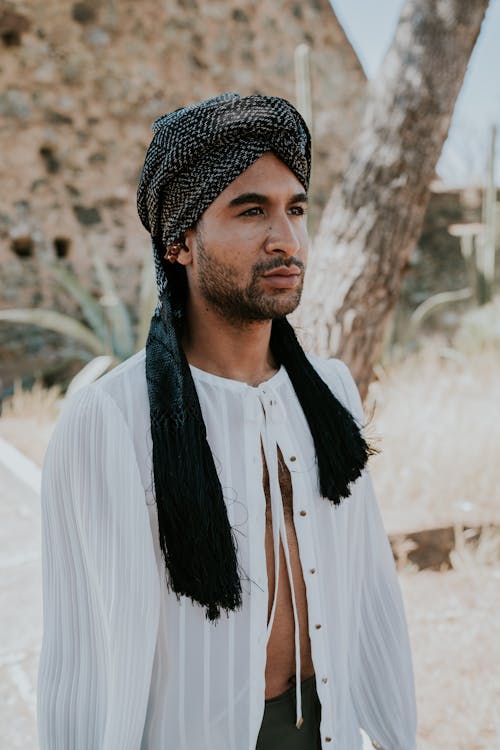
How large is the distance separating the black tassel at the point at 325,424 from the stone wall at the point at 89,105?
17.6 ft

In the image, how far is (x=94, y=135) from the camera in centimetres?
687

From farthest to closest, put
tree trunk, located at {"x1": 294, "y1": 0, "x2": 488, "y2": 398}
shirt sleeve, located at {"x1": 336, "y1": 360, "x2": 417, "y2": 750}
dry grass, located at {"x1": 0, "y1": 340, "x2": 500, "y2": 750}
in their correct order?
tree trunk, located at {"x1": 294, "y1": 0, "x2": 488, "y2": 398} → dry grass, located at {"x1": 0, "y1": 340, "x2": 500, "y2": 750} → shirt sleeve, located at {"x1": 336, "y1": 360, "x2": 417, "y2": 750}

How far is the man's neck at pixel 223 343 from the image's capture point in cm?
144

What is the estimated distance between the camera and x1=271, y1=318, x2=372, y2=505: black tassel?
1437mm

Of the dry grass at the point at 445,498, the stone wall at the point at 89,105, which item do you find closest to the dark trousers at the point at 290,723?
the dry grass at the point at 445,498

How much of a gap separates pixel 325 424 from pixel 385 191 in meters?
1.95

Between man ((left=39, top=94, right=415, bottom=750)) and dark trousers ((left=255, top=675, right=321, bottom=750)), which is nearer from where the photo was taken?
man ((left=39, top=94, right=415, bottom=750))

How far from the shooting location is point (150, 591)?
1.22 metres

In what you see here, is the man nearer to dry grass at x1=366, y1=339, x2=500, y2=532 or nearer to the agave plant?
dry grass at x1=366, y1=339, x2=500, y2=532

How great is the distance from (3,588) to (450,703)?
1.80 meters

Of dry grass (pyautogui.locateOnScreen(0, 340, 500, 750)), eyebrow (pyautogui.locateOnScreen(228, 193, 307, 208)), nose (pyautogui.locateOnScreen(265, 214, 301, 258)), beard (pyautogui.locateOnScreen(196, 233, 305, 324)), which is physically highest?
eyebrow (pyautogui.locateOnScreen(228, 193, 307, 208))

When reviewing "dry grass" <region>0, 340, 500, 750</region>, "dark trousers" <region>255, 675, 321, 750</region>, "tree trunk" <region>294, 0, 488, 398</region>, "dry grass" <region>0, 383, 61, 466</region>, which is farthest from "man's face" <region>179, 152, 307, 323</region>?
"dry grass" <region>0, 383, 61, 466</region>

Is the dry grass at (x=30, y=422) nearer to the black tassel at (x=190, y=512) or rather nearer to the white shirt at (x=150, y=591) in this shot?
the white shirt at (x=150, y=591)

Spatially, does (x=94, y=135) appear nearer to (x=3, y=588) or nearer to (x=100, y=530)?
(x=3, y=588)
